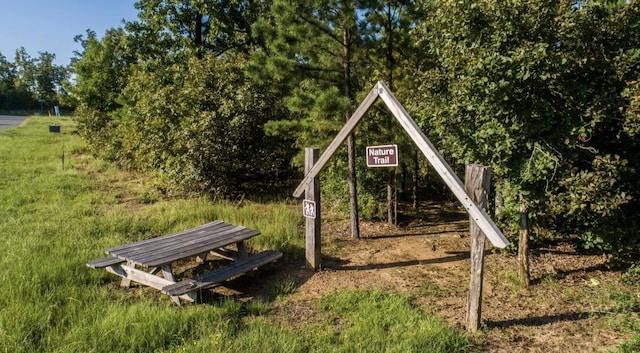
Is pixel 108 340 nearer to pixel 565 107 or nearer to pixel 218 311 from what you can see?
pixel 218 311

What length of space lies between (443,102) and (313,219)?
201cm

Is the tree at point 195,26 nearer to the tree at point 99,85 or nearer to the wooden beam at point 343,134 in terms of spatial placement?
the tree at point 99,85

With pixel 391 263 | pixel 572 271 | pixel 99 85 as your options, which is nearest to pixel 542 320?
pixel 572 271

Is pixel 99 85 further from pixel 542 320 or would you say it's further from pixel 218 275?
pixel 542 320

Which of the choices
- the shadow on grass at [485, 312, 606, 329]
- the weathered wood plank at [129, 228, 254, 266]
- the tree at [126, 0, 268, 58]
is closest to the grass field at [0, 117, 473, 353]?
the weathered wood plank at [129, 228, 254, 266]

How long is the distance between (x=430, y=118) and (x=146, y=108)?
642cm

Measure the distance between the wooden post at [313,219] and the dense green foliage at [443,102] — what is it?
48.1 inches

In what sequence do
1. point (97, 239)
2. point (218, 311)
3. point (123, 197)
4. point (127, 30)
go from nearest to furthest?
point (218, 311), point (97, 239), point (123, 197), point (127, 30)

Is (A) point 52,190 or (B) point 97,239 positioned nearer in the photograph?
(B) point 97,239

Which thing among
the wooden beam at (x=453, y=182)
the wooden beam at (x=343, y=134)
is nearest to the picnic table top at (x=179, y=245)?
the wooden beam at (x=343, y=134)

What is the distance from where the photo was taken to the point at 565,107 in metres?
3.64

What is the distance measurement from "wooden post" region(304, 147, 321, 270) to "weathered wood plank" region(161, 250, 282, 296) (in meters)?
0.40

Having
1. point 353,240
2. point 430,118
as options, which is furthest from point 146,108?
point 430,118

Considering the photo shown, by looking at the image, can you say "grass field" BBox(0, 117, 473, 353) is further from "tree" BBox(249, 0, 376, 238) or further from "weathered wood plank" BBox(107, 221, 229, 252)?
"tree" BBox(249, 0, 376, 238)
